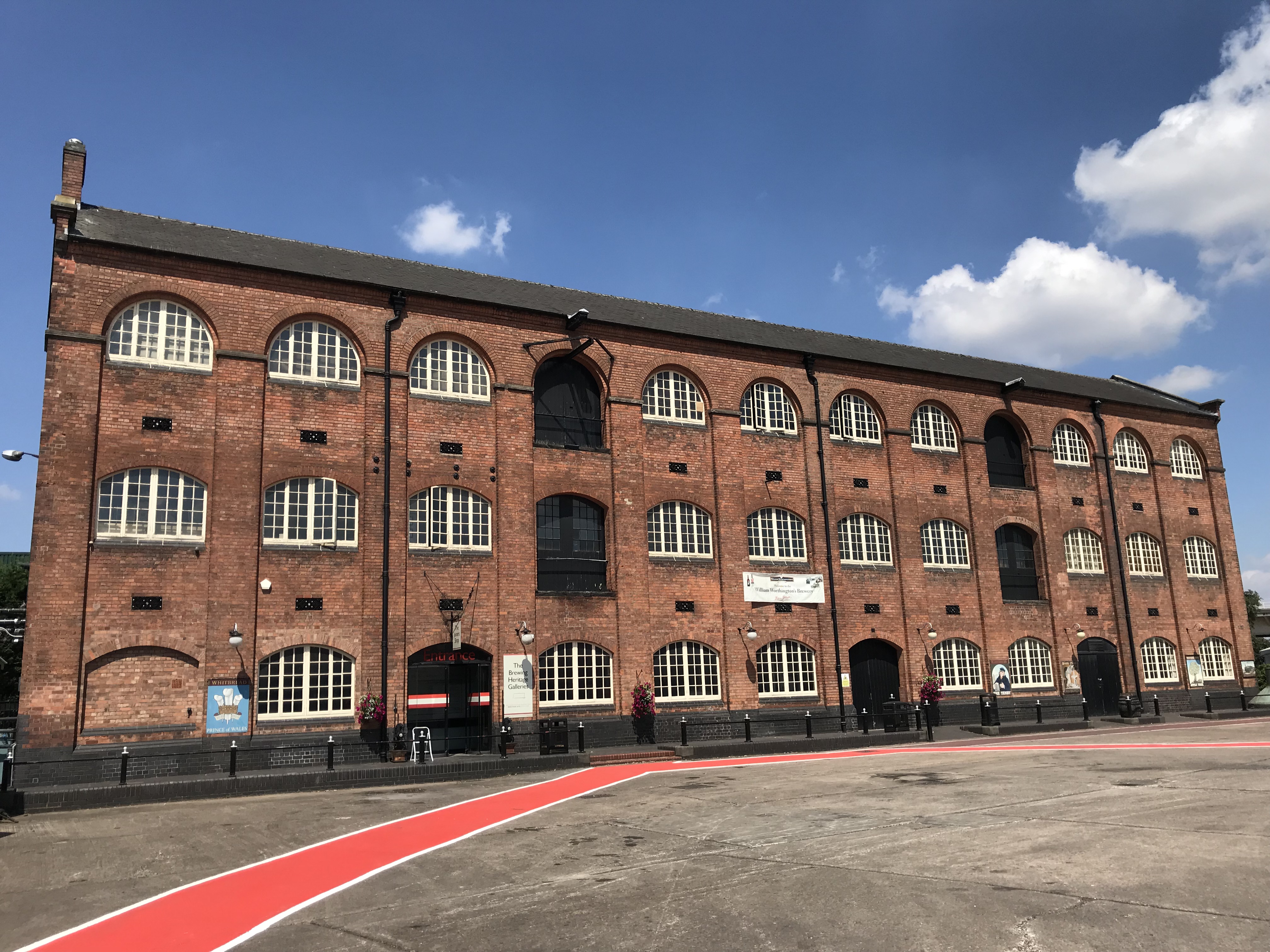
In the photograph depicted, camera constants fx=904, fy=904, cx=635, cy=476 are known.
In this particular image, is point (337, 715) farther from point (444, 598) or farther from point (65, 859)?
point (65, 859)

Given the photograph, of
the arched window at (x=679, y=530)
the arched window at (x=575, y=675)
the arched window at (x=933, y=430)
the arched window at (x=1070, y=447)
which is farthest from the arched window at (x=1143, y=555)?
the arched window at (x=575, y=675)

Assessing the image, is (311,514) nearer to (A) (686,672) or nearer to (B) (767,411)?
(A) (686,672)

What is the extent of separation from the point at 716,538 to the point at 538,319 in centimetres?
823

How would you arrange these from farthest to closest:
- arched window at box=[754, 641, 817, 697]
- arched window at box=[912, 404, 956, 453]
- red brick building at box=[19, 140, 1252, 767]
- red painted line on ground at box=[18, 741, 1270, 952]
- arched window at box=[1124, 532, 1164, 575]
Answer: arched window at box=[1124, 532, 1164, 575] → arched window at box=[912, 404, 956, 453] → arched window at box=[754, 641, 817, 697] → red brick building at box=[19, 140, 1252, 767] → red painted line on ground at box=[18, 741, 1270, 952]

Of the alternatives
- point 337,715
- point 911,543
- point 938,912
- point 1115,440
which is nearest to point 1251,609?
point 1115,440

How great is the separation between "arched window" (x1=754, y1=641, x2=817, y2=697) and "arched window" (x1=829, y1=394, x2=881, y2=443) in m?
7.16

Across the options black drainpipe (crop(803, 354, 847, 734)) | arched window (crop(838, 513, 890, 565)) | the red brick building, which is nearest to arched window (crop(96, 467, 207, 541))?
the red brick building

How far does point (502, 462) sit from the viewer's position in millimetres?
24219

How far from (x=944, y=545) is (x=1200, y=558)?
13.6m

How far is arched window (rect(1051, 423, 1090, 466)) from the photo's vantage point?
34.4 meters

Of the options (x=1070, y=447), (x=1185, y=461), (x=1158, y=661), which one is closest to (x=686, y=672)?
(x=1070, y=447)

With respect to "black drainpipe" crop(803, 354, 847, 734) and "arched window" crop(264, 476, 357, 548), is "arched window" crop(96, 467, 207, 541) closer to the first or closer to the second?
"arched window" crop(264, 476, 357, 548)

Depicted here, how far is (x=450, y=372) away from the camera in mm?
24297

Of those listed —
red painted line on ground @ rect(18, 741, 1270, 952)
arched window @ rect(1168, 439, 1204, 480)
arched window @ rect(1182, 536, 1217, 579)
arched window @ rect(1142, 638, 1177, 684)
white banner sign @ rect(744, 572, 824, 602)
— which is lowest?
red painted line on ground @ rect(18, 741, 1270, 952)
